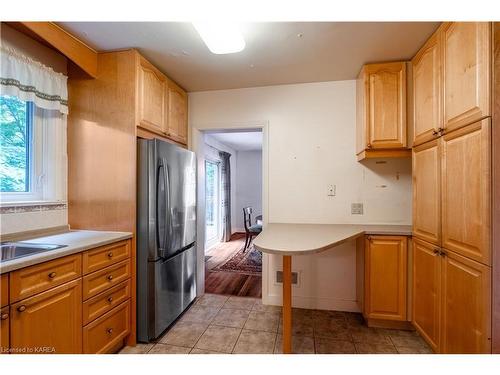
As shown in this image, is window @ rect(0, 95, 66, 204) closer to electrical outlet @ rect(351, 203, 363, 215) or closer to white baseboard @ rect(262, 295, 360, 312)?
white baseboard @ rect(262, 295, 360, 312)

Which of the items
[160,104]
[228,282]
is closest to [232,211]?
[228,282]

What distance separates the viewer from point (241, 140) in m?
5.50

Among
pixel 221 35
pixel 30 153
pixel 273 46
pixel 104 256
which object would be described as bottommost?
pixel 104 256

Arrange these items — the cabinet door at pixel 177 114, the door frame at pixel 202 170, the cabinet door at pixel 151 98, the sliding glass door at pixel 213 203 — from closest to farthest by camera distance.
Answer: the cabinet door at pixel 151 98 → the cabinet door at pixel 177 114 → the door frame at pixel 202 170 → the sliding glass door at pixel 213 203

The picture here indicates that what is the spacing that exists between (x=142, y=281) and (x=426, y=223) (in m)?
2.20

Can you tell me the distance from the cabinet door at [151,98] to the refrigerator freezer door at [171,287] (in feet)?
3.82

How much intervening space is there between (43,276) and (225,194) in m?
4.85

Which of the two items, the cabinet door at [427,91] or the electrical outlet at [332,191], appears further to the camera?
the electrical outlet at [332,191]

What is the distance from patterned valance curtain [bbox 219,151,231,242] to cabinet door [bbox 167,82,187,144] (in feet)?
9.89

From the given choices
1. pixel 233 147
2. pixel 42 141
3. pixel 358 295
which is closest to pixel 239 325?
pixel 358 295

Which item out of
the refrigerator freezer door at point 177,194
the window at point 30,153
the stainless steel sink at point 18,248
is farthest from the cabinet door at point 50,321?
the window at point 30,153

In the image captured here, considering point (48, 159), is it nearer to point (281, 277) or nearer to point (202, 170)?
point (202, 170)

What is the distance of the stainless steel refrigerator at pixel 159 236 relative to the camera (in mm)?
1828

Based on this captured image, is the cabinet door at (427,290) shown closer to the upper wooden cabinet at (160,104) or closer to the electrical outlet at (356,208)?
the electrical outlet at (356,208)
